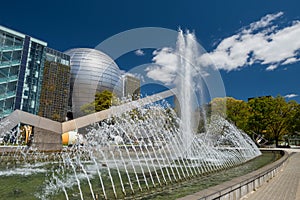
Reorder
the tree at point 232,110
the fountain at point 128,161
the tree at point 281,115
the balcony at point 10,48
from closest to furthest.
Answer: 1. the fountain at point 128,161
2. the balcony at point 10,48
3. the tree at point 232,110
4. the tree at point 281,115

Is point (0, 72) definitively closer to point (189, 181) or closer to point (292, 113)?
point (189, 181)

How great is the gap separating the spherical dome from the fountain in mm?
31983

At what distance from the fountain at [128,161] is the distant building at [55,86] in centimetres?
2606

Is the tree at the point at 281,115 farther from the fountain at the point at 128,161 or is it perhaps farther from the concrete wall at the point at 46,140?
the concrete wall at the point at 46,140

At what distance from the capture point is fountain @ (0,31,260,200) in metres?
6.24

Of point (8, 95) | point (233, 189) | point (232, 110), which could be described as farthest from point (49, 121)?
point (232, 110)

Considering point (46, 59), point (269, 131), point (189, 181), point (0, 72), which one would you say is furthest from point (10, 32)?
point (269, 131)

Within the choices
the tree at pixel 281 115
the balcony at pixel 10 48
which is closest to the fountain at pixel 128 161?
the tree at pixel 281 115

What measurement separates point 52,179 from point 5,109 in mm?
30327

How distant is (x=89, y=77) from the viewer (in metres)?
53.2

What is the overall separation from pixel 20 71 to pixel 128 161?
29827 millimetres

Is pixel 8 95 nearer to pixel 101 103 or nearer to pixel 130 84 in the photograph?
pixel 101 103

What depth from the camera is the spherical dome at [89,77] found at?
52312mm

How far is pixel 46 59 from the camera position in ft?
142
